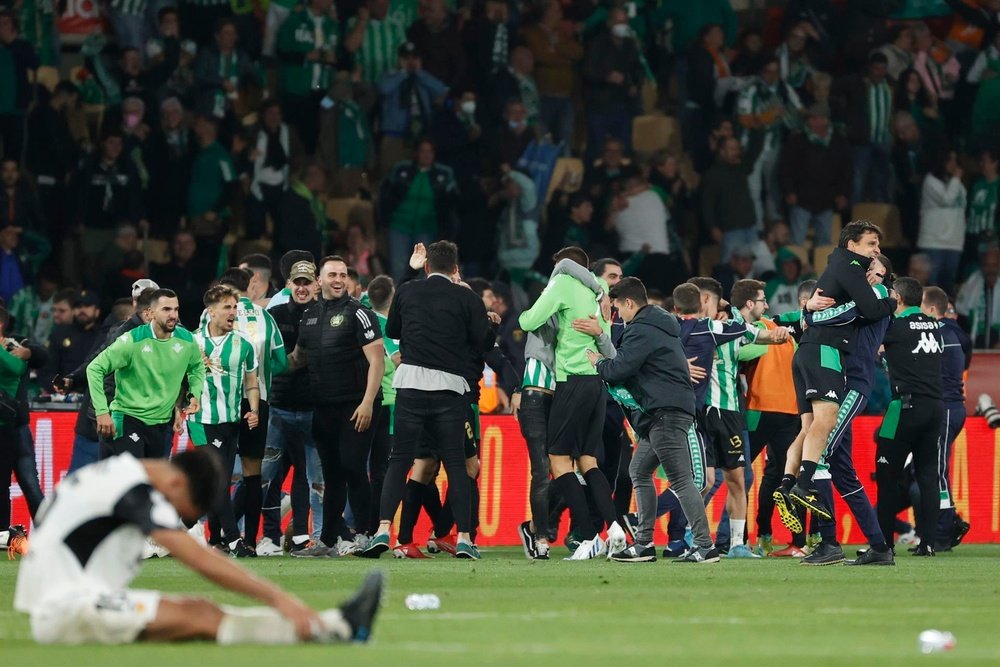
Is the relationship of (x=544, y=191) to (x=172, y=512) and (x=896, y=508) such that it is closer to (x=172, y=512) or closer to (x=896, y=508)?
(x=896, y=508)

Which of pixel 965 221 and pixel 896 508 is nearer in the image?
pixel 896 508

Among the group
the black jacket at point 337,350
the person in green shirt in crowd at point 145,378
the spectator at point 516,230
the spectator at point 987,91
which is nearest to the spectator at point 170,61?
the spectator at point 516,230

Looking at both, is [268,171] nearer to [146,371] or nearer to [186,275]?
[186,275]

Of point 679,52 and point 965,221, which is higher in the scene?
point 679,52

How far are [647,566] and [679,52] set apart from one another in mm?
12808

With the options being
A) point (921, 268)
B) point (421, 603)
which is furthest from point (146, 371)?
point (921, 268)

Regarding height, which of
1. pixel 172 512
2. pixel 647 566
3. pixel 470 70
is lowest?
pixel 647 566

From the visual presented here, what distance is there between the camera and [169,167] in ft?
70.9

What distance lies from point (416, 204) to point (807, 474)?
10.5 meters

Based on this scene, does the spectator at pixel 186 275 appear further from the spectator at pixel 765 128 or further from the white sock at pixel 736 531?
the white sock at pixel 736 531

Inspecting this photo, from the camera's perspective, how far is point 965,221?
79.6 ft

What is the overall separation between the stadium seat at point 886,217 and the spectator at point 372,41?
6.52 meters

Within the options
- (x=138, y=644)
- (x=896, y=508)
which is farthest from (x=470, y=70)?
(x=138, y=644)

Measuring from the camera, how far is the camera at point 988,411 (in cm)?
1817
